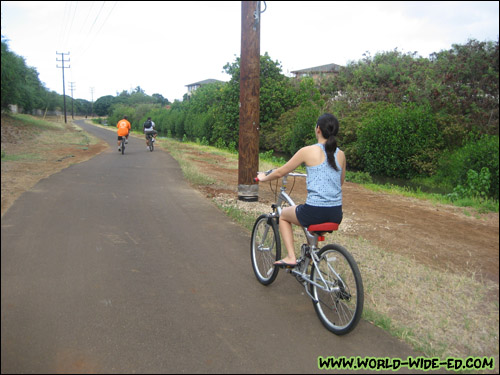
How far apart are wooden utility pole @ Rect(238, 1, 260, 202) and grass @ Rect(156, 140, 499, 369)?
11.7 feet

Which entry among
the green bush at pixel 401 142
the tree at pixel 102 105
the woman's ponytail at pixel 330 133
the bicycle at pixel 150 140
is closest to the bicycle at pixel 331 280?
the woman's ponytail at pixel 330 133

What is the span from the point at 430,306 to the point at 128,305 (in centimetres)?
294

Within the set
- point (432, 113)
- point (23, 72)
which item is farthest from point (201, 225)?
point (432, 113)

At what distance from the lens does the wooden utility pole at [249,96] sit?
325 inches

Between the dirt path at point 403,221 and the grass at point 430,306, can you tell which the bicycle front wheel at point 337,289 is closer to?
the grass at point 430,306

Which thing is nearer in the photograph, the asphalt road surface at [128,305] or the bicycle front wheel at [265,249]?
the asphalt road surface at [128,305]

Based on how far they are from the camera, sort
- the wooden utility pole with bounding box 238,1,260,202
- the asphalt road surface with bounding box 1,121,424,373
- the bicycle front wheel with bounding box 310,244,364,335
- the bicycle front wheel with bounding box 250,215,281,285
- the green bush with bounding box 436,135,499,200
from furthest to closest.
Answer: the green bush with bounding box 436,135,499,200 → the wooden utility pole with bounding box 238,1,260,202 → the bicycle front wheel with bounding box 250,215,281,285 → the bicycle front wheel with bounding box 310,244,364,335 → the asphalt road surface with bounding box 1,121,424,373

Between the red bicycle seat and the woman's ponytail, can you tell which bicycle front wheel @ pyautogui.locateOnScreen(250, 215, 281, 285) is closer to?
the red bicycle seat

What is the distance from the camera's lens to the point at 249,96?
848 cm

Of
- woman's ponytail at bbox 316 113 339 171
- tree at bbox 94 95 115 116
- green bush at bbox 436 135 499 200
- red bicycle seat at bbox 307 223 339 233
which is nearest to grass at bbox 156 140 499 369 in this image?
red bicycle seat at bbox 307 223 339 233

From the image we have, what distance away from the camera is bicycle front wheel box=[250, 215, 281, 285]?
455 cm

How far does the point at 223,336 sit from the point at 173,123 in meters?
48.0

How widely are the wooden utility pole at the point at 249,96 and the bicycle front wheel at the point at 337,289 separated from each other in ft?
16.3

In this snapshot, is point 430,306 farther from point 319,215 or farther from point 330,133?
point 330,133
